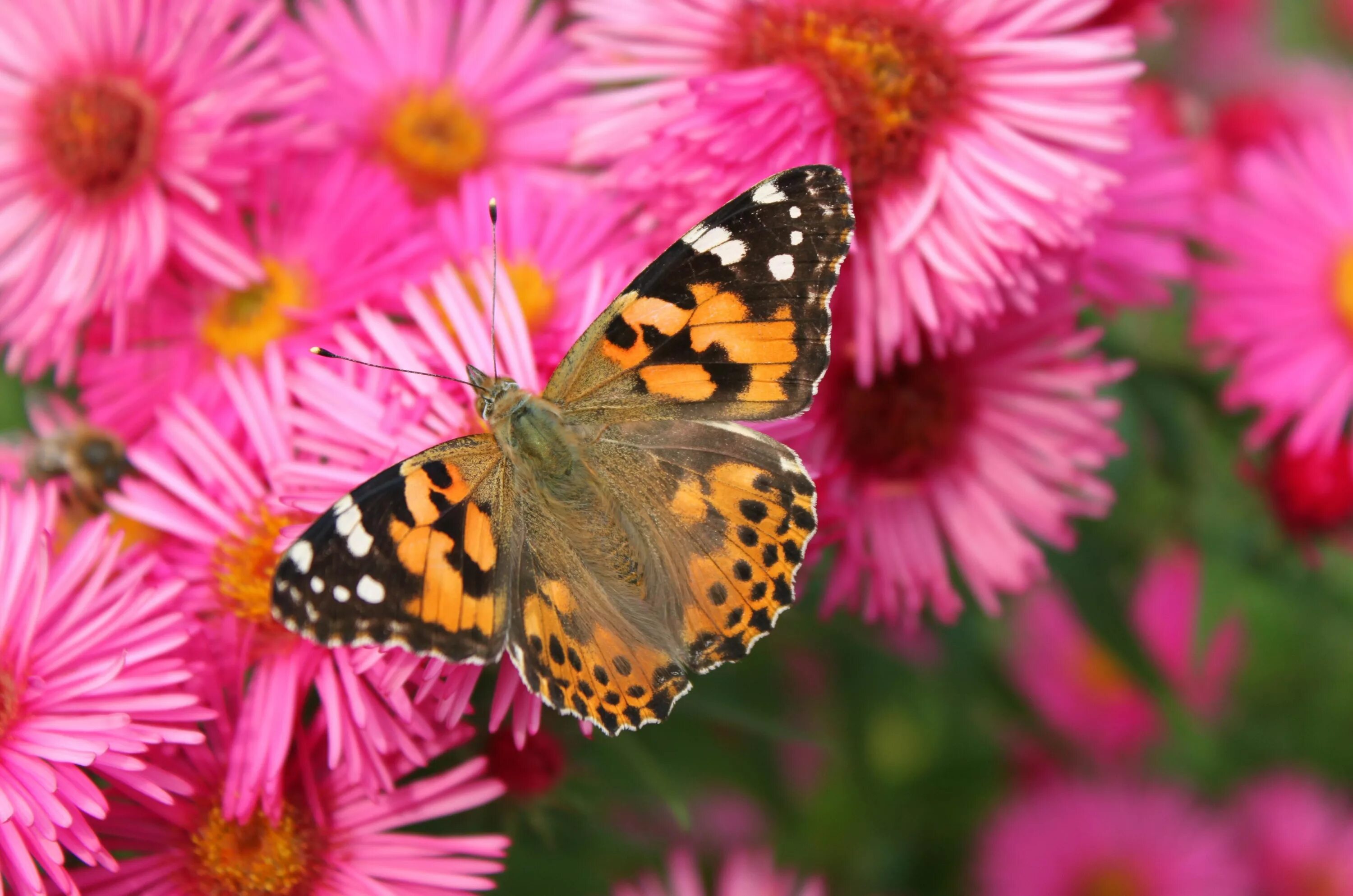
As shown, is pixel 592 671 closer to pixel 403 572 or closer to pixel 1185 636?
pixel 403 572

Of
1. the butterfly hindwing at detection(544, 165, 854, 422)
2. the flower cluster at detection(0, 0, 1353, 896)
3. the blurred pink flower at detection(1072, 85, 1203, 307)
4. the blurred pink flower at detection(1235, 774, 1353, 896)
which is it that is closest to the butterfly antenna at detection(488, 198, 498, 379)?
the flower cluster at detection(0, 0, 1353, 896)

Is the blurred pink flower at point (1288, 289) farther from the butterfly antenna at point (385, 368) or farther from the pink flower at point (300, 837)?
the pink flower at point (300, 837)

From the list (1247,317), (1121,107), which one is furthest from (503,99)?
(1247,317)

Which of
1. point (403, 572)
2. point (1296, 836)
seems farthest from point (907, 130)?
point (1296, 836)

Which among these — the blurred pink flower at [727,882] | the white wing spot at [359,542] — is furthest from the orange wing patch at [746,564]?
the blurred pink flower at [727,882]

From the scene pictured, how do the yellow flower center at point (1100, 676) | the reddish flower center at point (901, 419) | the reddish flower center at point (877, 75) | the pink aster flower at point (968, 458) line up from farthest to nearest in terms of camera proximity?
the yellow flower center at point (1100, 676) → the reddish flower center at point (901, 419) → the pink aster flower at point (968, 458) → the reddish flower center at point (877, 75)
